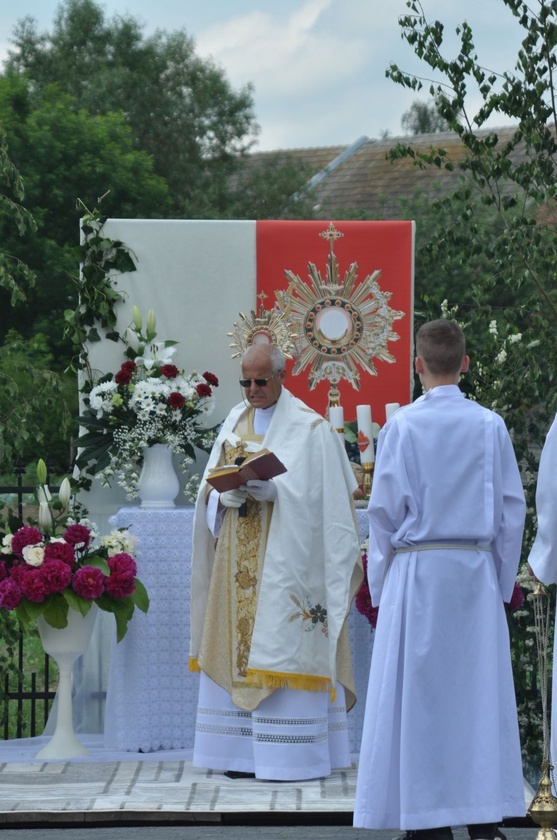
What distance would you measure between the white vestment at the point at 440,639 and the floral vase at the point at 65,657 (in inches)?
105

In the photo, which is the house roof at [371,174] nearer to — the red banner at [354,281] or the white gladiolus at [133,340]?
the red banner at [354,281]

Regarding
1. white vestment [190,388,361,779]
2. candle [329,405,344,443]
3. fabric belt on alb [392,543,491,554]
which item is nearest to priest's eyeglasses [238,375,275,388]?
white vestment [190,388,361,779]

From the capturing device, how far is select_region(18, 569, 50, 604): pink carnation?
732cm

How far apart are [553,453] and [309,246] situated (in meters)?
3.83

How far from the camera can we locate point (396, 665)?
5301 millimetres

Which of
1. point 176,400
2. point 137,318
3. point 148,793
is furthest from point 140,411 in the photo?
point 148,793

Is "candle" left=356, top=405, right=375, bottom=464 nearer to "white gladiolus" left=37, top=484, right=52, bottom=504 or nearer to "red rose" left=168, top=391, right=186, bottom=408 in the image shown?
"red rose" left=168, top=391, right=186, bottom=408

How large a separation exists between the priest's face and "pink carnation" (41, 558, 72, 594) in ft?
4.42

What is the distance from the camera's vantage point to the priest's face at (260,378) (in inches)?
279

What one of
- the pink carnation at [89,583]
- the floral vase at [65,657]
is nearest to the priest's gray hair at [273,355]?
the pink carnation at [89,583]

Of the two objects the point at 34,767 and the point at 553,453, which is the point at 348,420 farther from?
the point at 553,453

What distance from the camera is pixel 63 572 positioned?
7.40 metres

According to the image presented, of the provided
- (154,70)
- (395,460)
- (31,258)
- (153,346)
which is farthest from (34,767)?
(154,70)

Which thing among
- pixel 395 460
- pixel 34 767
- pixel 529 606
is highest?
pixel 395 460
